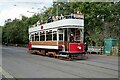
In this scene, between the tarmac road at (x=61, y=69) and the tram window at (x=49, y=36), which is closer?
the tarmac road at (x=61, y=69)

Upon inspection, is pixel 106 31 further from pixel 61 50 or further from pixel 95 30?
pixel 61 50

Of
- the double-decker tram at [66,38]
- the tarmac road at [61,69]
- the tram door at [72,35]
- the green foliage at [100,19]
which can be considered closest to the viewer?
the tarmac road at [61,69]

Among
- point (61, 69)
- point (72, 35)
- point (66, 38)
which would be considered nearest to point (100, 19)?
point (66, 38)

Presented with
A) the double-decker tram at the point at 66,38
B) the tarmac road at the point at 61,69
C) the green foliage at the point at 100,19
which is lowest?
the tarmac road at the point at 61,69

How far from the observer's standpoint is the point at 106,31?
Answer: 138 feet

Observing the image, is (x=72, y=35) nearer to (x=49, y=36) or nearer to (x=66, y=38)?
(x=66, y=38)

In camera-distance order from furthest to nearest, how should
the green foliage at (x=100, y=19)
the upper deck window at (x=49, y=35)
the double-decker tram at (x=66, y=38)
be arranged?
the green foliage at (x=100, y=19) → the upper deck window at (x=49, y=35) → the double-decker tram at (x=66, y=38)

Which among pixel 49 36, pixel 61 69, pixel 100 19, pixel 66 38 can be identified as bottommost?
pixel 61 69

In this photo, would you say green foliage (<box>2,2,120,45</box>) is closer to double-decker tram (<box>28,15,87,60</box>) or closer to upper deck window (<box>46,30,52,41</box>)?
upper deck window (<box>46,30,52,41</box>)

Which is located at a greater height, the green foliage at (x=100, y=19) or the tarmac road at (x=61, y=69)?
the green foliage at (x=100, y=19)

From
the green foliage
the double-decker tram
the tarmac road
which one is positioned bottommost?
the tarmac road

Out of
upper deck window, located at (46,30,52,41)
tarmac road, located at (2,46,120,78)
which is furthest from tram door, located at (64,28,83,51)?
tarmac road, located at (2,46,120,78)

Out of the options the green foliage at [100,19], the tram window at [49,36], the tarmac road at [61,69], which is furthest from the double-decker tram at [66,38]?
the green foliage at [100,19]

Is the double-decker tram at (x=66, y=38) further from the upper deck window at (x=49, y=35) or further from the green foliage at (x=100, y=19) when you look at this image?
the green foliage at (x=100, y=19)
